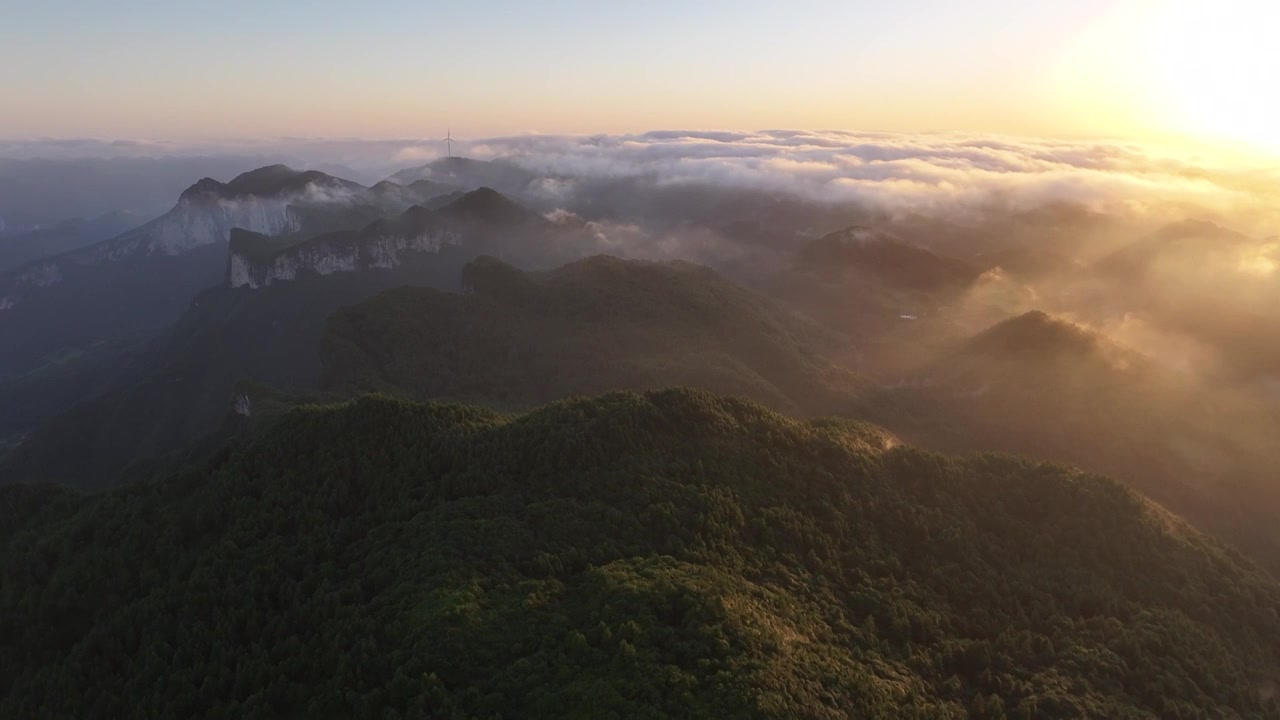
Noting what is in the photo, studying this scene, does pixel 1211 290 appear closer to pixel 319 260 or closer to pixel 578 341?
pixel 578 341

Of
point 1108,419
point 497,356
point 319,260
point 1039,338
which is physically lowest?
point 1108,419

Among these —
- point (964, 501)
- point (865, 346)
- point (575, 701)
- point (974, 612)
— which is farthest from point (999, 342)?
point (575, 701)

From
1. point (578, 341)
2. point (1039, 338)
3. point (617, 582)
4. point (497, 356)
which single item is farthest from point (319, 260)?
point (617, 582)

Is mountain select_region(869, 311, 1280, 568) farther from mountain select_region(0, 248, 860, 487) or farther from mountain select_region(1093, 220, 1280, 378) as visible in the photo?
mountain select_region(1093, 220, 1280, 378)

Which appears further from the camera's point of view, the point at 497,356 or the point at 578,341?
the point at 578,341

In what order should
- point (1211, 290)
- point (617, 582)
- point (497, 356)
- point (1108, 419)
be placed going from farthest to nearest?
point (1211, 290)
point (497, 356)
point (1108, 419)
point (617, 582)

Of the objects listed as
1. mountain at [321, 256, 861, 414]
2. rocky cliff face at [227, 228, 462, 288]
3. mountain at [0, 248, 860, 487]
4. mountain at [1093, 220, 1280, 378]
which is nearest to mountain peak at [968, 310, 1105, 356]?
mountain at [321, 256, 861, 414]
